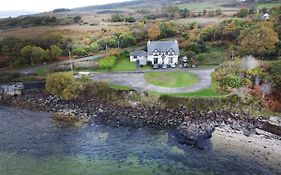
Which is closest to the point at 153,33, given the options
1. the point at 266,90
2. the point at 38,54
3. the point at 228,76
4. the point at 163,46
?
the point at 163,46

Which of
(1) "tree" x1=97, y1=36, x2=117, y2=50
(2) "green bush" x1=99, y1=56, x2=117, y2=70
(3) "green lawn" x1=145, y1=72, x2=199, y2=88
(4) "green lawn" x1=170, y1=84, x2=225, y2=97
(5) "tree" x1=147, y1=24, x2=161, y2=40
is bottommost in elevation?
(4) "green lawn" x1=170, y1=84, x2=225, y2=97

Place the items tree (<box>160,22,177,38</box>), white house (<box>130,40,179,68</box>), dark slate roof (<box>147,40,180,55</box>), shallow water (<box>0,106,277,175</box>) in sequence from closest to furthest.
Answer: shallow water (<box>0,106,277,175</box>)
white house (<box>130,40,179,68</box>)
dark slate roof (<box>147,40,180,55</box>)
tree (<box>160,22,177,38</box>)

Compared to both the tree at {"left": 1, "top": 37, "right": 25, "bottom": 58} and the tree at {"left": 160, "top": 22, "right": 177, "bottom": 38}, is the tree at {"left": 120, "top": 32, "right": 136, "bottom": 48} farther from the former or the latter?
the tree at {"left": 1, "top": 37, "right": 25, "bottom": 58}

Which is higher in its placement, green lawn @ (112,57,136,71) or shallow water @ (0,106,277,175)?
green lawn @ (112,57,136,71)

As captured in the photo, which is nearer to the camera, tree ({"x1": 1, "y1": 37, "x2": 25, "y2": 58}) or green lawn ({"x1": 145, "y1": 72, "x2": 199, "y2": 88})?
green lawn ({"x1": 145, "y1": 72, "x2": 199, "y2": 88})

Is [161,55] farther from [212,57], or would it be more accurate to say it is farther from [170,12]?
[170,12]

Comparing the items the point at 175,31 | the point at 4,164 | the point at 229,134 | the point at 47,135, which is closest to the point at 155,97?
the point at 229,134


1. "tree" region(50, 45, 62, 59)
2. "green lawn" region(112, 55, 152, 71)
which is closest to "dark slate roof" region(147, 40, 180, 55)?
"green lawn" region(112, 55, 152, 71)
